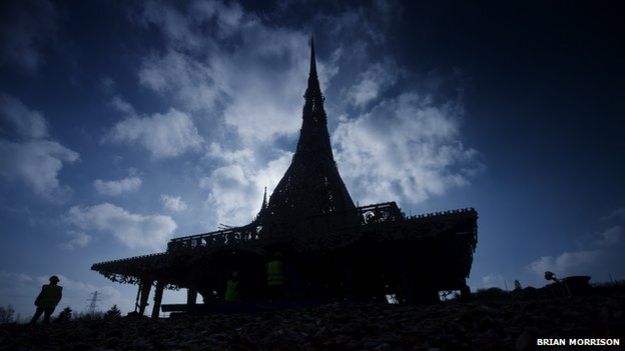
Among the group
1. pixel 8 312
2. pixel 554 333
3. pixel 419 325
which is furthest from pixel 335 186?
pixel 8 312

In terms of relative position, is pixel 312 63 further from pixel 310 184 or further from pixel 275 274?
pixel 275 274

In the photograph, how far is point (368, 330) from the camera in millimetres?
5609

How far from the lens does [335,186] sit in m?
20.6

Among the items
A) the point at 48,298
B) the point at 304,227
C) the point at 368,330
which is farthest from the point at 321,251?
the point at 48,298

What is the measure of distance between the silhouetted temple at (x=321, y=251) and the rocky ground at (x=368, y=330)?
2.88 meters

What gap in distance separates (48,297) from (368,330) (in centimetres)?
1144

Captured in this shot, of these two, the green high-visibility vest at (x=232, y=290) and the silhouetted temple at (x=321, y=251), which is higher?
the silhouetted temple at (x=321, y=251)

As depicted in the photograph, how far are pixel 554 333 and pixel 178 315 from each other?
28.7 ft

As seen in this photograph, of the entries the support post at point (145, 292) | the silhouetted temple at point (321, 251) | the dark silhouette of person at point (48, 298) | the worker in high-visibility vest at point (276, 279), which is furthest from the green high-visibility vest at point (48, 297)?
the worker in high-visibility vest at point (276, 279)

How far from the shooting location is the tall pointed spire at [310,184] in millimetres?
19016

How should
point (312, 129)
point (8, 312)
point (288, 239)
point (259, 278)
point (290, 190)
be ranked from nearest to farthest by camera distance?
point (288, 239) → point (259, 278) → point (290, 190) → point (312, 129) → point (8, 312)

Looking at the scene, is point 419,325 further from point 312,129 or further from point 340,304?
point 312,129

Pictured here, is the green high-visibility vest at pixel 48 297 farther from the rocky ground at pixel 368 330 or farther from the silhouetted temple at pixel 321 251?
the silhouetted temple at pixel 321 251

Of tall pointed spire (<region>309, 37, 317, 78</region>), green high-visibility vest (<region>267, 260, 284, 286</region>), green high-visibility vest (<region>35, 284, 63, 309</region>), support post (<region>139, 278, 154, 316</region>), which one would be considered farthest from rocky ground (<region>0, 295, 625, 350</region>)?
tall pointed spire (<region>309, 37, 317, 78</region>)
